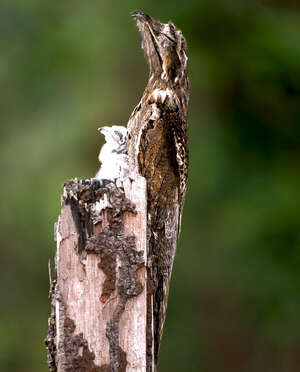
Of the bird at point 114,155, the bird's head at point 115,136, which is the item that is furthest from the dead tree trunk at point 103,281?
the bird's head at point 115,136

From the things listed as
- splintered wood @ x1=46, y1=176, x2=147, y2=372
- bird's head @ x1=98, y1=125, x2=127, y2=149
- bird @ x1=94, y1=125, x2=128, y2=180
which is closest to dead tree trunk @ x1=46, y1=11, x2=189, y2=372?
splintered wood @ x1=46, y1=176, x2=147, y2=372

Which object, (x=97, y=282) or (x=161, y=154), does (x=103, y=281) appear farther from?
(x=161, y=154)

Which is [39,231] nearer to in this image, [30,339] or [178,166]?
[30,339]

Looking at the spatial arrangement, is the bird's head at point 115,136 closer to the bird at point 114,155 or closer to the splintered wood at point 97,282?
the bird at point 114,155

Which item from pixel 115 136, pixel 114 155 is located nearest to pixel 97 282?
pixel 114 155

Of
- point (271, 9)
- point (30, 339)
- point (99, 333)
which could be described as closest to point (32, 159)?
point (30, 339)
